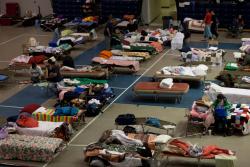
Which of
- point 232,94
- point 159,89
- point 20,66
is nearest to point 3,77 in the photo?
point 20,66

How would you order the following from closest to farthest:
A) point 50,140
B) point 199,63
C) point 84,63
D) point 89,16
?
point 50,140, point 199,63, point 84,63, point 89,16

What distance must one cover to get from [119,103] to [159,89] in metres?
1.61

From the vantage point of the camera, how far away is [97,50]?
28.4 metres

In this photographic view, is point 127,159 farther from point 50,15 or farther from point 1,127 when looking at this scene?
point 50,15

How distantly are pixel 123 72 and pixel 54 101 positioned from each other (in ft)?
14.7

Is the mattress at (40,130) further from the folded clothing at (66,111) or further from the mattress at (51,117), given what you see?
the folded clothing at (66,111)

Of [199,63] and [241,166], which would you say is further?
[199,63]

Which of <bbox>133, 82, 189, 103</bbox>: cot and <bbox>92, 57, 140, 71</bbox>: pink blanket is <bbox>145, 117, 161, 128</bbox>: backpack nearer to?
<bbox>133, 82, 189, 103</bbox>: cot

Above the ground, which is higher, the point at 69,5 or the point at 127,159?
the point at 69,5

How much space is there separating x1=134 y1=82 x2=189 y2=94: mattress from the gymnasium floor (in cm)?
48

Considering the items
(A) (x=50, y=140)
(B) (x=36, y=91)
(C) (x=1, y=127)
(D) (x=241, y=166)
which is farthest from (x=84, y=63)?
(D) (x=241, y=166)

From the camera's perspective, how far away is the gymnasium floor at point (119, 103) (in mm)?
16016

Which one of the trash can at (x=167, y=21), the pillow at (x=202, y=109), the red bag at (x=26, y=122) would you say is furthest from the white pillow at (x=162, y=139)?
the trash can at (x=167, y=21)

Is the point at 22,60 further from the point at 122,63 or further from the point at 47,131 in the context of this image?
the point at 47,131
